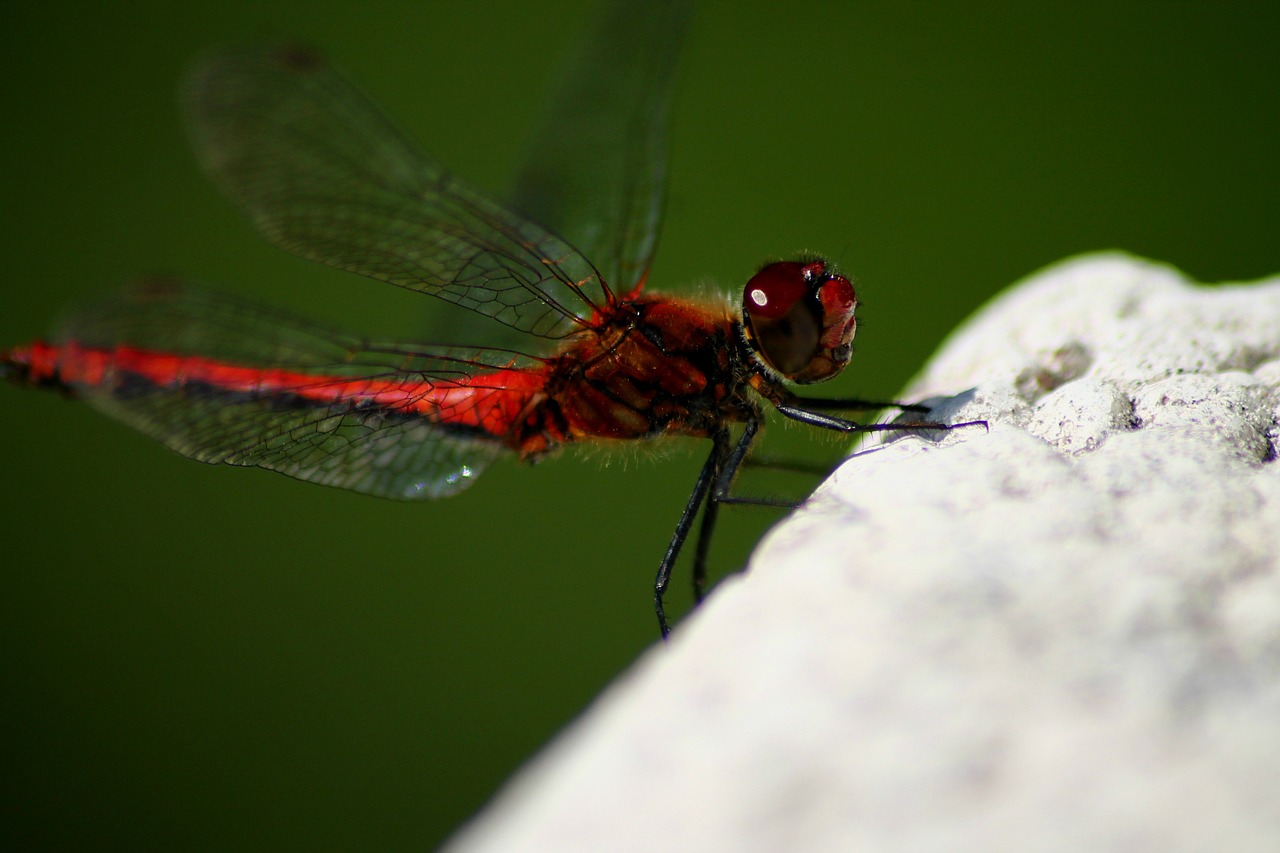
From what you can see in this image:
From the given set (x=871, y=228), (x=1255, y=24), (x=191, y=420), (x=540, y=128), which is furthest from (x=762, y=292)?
(x=1255, y=24)

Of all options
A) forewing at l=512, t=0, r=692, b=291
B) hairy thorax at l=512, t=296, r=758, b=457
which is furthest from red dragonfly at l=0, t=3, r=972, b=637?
forewing at l=512, t=0, r=692, b=291

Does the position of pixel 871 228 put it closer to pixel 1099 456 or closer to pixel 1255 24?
pixel 1255 24

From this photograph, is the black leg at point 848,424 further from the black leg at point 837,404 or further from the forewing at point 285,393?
the forewing at point 285,393

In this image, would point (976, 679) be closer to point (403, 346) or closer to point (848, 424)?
point (848, 424)

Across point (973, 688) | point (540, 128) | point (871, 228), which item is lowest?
point (973, 688)

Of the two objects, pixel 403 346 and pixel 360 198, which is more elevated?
pixel 360 198

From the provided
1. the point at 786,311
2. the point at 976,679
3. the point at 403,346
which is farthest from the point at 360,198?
the point at 976,679

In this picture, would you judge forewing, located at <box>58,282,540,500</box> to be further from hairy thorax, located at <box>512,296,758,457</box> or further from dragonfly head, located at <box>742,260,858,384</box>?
dragonfly head, located at <box>742,260,858,384</box>
